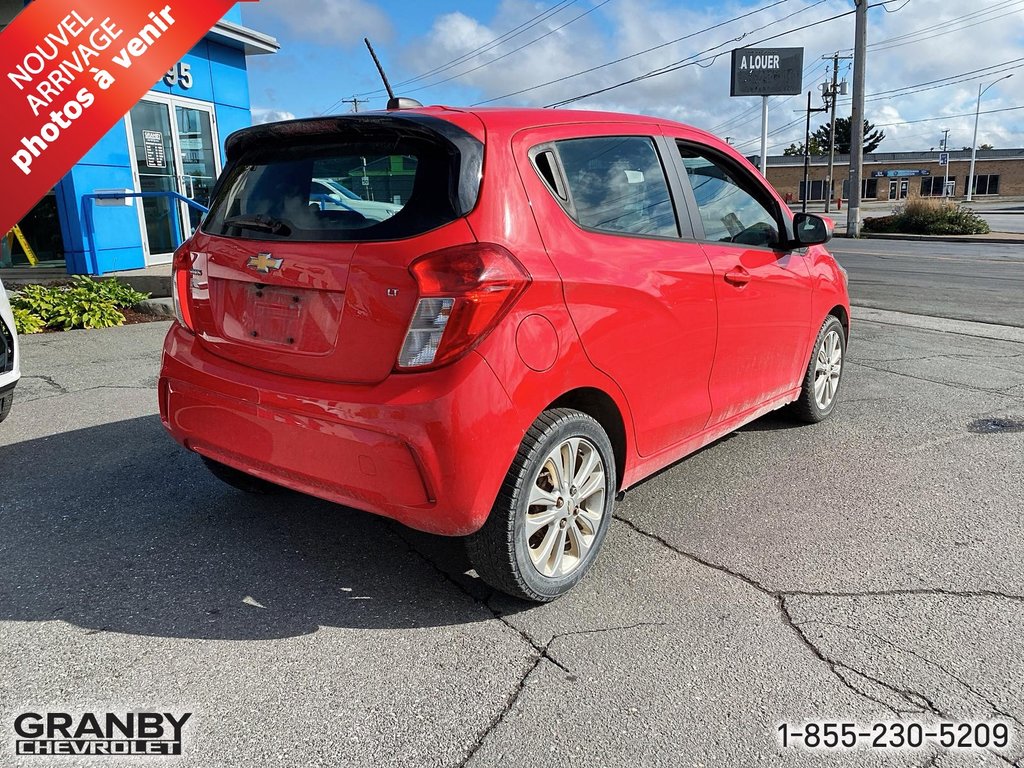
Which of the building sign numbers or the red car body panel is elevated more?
the building sign numbers

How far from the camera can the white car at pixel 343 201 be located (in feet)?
8.91

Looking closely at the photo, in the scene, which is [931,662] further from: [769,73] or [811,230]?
[769,73]

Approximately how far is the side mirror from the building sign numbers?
1172 centimetres

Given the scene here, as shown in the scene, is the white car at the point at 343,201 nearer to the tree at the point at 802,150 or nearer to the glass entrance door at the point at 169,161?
the glass entrance door at the point at 169,161

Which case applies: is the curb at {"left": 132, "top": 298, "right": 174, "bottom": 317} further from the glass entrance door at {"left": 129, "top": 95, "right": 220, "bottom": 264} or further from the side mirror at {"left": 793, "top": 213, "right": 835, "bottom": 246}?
the side mirror at {"left": 793, "top": 213, "right": 835, "bottom": 246}

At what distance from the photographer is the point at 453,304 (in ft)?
8.21

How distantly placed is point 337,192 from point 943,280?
13528 mm

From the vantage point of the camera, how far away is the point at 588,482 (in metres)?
3.01

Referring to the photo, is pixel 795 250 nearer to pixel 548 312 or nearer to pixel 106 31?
pixel 548 312

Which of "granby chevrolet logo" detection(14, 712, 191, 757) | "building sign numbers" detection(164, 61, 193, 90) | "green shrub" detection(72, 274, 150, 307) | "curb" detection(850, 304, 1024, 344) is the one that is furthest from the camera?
"building sign numbers" detection(164, 61, 193, 90)

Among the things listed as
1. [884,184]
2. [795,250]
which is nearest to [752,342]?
[795,250]

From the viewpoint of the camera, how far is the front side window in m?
3.71

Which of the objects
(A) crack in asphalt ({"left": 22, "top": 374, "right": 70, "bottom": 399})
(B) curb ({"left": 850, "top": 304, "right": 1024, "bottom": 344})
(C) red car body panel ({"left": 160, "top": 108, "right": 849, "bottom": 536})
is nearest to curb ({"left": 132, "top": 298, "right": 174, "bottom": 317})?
(A) crack in asphalt ({"left": 22, "top": 374, "right": 70, "bottom": 399})

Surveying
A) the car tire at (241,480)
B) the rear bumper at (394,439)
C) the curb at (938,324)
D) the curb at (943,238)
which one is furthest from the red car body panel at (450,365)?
the curb at (943,238)
